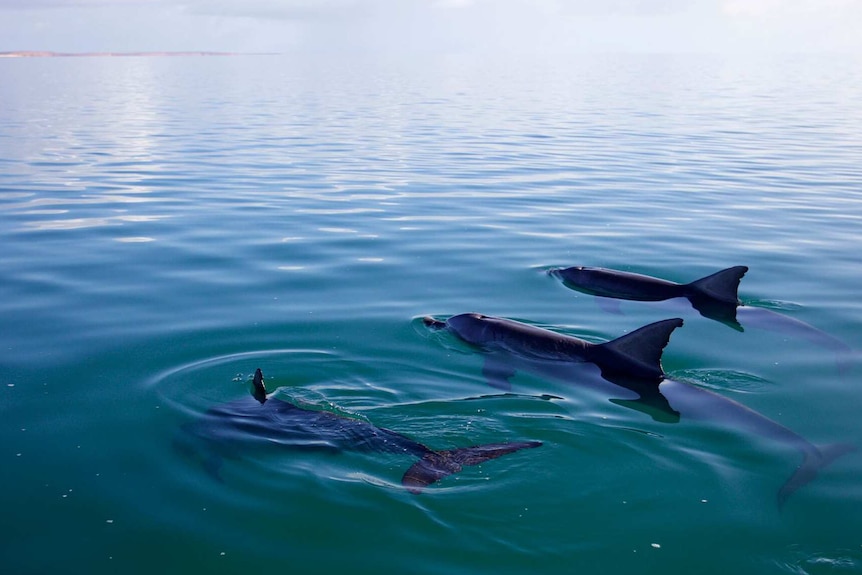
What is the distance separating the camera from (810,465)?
9.10 m

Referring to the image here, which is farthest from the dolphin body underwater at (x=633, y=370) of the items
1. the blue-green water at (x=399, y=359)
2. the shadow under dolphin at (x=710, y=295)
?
the shadow under dolphin at (x=710, y=295)

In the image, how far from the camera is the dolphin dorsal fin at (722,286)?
46.1 feet

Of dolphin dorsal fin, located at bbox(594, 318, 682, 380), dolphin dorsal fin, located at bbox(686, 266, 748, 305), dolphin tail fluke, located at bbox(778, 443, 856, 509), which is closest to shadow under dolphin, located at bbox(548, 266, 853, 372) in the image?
dolphin dorsal fin, located at bbox(686, 266, 748, 305)

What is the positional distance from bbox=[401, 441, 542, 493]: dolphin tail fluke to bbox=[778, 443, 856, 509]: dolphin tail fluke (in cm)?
247

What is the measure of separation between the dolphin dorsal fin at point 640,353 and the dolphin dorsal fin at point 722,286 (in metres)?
3.67

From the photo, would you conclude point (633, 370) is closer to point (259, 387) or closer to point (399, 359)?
point (399, 359)

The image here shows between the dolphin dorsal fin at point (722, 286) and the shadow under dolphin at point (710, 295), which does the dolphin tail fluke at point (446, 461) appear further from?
the dolphin dorsal fin at point (722, 286)

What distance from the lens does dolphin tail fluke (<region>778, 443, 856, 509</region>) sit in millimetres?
8594

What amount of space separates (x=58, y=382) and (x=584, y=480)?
6567mm

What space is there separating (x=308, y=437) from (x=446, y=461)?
4.95ft

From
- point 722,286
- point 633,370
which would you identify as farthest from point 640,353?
point 722,286

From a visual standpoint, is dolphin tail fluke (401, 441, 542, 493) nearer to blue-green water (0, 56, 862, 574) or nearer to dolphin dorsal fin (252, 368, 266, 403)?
blue-green water (0, 56, 862, 574)

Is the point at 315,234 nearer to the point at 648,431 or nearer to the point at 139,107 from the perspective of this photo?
the point at 648,431

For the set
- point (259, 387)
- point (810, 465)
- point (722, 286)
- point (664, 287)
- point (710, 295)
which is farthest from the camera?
point (664, 287)
